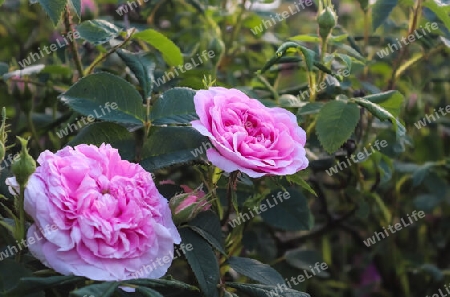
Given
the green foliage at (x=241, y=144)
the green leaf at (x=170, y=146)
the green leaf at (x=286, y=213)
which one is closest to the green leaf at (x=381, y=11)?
the green foliage at (x=241, y=144)

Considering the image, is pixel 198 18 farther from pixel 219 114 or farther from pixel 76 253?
pixel 76 253

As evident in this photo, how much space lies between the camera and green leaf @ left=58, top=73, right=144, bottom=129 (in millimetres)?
845

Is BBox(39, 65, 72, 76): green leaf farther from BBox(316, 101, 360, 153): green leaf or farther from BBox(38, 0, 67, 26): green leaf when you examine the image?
BBox(316, 101, 360, 153): green leaf

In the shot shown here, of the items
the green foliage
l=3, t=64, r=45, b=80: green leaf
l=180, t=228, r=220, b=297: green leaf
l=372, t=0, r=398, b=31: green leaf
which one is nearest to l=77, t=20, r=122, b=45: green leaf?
the green foliage

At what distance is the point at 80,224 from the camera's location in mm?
667

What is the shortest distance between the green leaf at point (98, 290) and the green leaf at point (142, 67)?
1.08 feet

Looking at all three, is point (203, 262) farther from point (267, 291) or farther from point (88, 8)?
point (88, 8)

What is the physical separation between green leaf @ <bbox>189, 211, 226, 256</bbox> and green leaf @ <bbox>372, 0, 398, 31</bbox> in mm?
498

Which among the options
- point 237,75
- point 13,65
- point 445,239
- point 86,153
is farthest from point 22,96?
point 445,239

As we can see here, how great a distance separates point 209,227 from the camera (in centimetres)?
80

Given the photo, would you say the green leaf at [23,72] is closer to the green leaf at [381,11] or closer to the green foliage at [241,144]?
the green foliage at [241,144]

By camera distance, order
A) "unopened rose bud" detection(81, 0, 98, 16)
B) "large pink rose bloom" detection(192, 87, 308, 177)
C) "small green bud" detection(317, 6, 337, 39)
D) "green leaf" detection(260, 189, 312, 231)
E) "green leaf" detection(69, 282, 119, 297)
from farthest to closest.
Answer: "unopened rose bud" detection(81, 0, 98, 16) < "green leaf" detection(260, 189, 312, 231) < "small green bud" detection(317, 6, 337, 39) < "large pink rose bloom" detection(192, 87, 308, 177) < "green leaf" detection(69, 282, 119, 297)

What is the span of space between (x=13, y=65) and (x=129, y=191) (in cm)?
59

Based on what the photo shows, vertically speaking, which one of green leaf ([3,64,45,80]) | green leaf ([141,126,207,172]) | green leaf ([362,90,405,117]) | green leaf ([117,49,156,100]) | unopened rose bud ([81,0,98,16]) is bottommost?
green leaf ([362,90,405,117])
